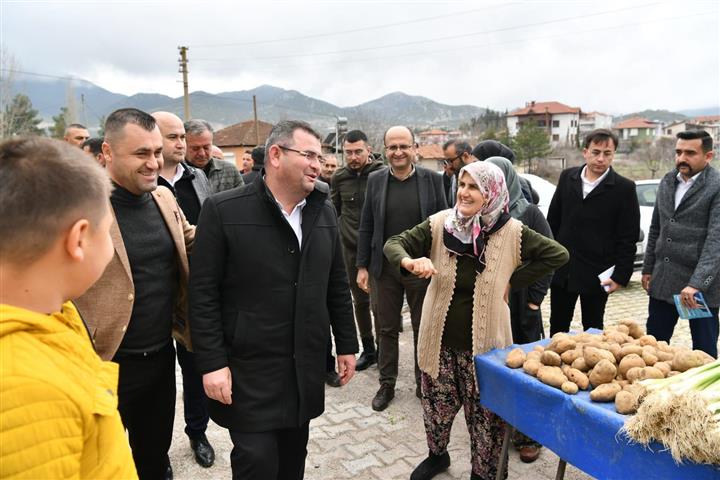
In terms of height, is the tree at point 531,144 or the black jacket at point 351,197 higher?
the tree at point 531,144

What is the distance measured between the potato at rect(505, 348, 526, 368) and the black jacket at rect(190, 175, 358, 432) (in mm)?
1087

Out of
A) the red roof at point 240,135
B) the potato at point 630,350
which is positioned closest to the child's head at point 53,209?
the potato at point 630,350

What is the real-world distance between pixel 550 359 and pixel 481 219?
0.87m

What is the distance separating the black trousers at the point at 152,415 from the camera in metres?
2.47

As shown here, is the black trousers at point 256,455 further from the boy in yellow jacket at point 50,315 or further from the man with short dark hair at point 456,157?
the man with short dark hair at point 456,157

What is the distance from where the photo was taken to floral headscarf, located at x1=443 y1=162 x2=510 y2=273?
284cm

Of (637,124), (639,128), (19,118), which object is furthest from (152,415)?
(637,124)

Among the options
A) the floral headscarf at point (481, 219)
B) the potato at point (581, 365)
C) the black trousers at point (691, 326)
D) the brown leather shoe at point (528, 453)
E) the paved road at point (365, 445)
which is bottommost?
the paved road at point (365, 445)

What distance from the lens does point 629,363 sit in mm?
2342

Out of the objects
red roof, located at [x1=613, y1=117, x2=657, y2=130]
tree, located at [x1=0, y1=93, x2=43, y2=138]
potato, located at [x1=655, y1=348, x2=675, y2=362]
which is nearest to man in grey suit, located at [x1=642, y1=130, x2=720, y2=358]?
potato, located at [x1=655, y1=348, x2=675, y2=362]

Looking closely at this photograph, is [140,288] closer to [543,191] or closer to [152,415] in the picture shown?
[152,415]

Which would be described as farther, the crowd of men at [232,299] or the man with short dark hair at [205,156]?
the man with short dark hair at [205,156]

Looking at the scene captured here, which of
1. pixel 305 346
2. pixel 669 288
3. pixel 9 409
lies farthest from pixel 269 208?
pixel 669 288

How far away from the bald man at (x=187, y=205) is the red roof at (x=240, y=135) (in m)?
40.3
